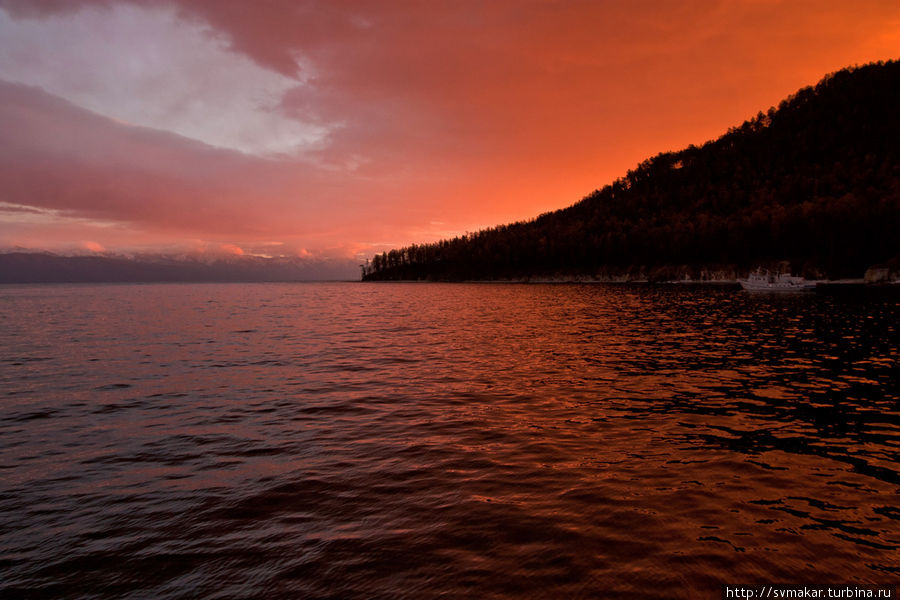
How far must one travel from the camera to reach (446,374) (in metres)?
24.1

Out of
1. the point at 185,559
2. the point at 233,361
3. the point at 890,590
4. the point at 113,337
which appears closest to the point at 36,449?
the point at 185,559

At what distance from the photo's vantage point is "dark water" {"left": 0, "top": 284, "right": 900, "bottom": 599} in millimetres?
7344

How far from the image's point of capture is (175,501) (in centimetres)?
1014

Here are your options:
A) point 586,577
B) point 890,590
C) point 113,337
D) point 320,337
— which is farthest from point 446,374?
point 113,337

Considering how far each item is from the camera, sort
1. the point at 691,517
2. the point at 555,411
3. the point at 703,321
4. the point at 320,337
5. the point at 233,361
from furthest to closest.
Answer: the point at 703,321 < the point at 320,337 < the point at 233,361 < the point at 555,411 < the point at 691,517

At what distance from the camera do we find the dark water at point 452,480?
7344 millimetres

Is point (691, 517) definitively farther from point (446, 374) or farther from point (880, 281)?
point (880, 281)

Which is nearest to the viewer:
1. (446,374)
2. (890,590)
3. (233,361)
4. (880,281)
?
(890,590)

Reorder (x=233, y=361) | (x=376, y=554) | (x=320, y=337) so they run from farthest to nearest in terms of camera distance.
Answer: (x=320, y=337)
(x=233, y=361)
(x=376, y=554)

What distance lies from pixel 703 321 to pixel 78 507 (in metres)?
53.3

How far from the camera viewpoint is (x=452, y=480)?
425 inches

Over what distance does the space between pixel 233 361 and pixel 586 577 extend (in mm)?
27659

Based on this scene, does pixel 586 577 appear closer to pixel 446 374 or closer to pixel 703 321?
pixel 446 374

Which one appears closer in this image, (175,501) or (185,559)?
(185,559)
